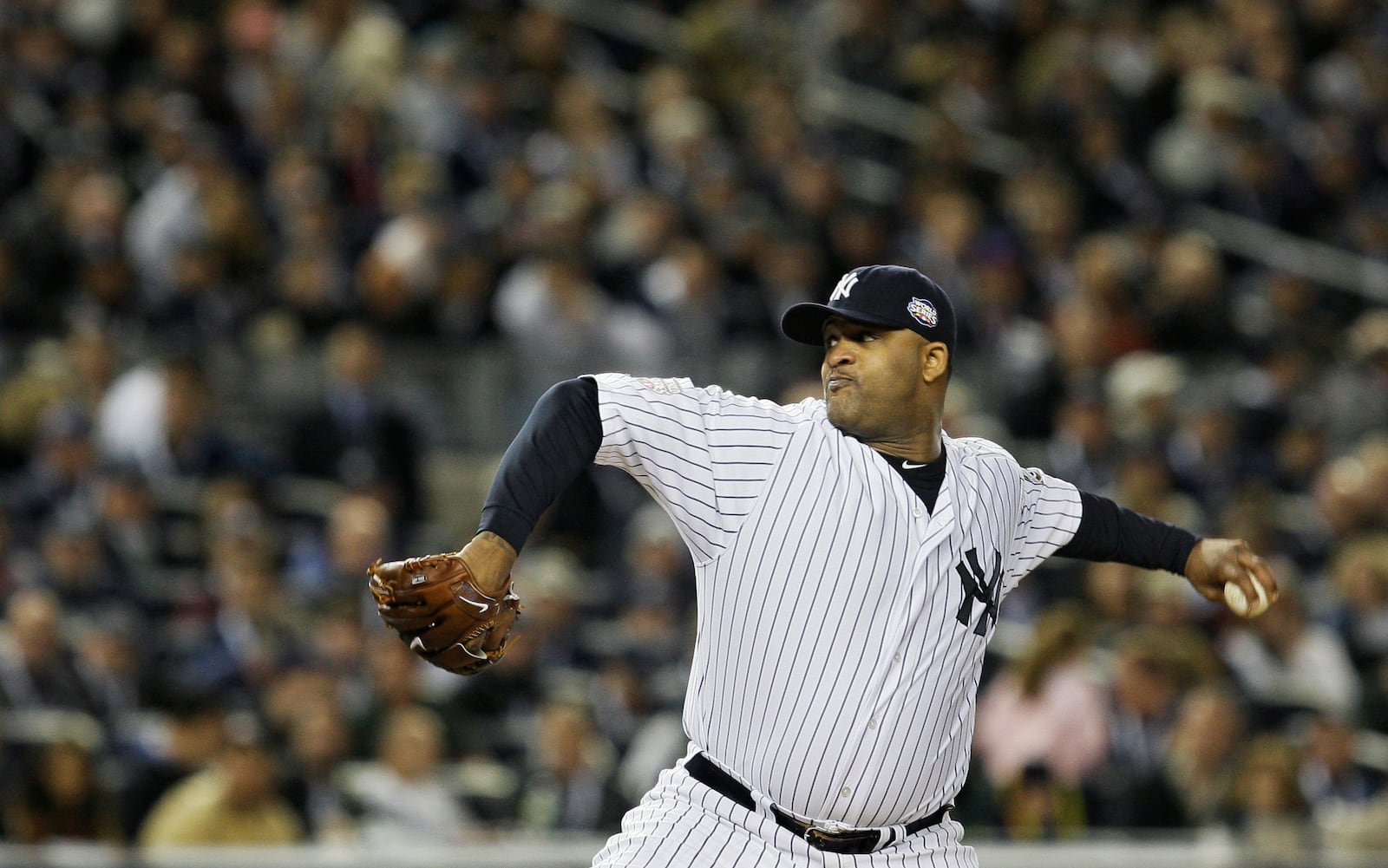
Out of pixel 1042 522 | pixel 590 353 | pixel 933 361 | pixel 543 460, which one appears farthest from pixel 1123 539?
pixel 590 353

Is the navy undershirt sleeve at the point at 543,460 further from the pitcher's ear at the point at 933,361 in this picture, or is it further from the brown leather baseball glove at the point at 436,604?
the pitcher's ear at the point at 933,361

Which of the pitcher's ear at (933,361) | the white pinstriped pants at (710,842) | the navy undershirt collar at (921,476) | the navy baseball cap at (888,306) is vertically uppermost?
the navy baseball cap at (888,306)

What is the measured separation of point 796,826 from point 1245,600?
112 centimetres

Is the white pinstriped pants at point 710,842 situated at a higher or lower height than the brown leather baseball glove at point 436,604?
lower

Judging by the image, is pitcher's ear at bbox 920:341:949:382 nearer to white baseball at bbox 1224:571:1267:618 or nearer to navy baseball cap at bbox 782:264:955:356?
navy baseball cap at bbox 782:264:955:356

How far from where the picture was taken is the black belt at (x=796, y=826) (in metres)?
3.99

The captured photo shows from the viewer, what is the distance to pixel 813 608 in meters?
3.92

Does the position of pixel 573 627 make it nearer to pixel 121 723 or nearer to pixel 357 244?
pixel 121 723

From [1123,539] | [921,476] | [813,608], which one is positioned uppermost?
[921,476]

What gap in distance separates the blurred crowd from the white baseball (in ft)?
10.3

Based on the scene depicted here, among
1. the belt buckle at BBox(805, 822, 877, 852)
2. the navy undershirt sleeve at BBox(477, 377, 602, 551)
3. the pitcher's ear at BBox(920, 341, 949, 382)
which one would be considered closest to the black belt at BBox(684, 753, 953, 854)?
the belt buckle at BBox(805, 822, 877, 852)

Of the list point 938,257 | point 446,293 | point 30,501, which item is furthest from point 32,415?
point 938,257

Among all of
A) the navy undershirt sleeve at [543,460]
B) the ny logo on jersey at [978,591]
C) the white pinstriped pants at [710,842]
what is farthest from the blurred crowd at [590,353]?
the navy undershirt sleeve at [543,460]

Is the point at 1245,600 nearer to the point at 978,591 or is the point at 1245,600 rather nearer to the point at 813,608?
the point at 978,591
